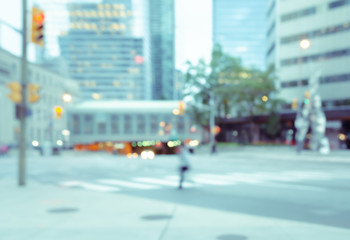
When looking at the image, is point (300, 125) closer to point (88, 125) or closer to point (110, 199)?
point (110, 199)

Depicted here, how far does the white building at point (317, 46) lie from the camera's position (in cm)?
5747

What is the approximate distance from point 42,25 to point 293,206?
9.28m

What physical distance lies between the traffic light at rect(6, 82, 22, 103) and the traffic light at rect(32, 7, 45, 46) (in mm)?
2993

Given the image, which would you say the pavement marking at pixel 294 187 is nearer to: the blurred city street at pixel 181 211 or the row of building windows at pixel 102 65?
the blurred city street at pixel 181 211

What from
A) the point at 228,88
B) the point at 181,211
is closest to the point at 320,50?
the point at 228,88

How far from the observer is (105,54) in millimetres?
167125

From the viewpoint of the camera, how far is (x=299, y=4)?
6400cm

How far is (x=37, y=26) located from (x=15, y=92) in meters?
3.52

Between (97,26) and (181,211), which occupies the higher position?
(97,26)

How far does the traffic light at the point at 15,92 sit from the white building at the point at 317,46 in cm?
4256

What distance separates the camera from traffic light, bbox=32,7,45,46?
13.5m

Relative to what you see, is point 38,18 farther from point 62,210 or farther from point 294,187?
point 294,187

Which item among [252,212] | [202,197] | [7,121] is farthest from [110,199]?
[7,121]

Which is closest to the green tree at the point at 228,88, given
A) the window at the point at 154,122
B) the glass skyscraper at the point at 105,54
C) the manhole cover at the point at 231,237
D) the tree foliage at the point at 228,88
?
the tree foliage at the point at 228,88
